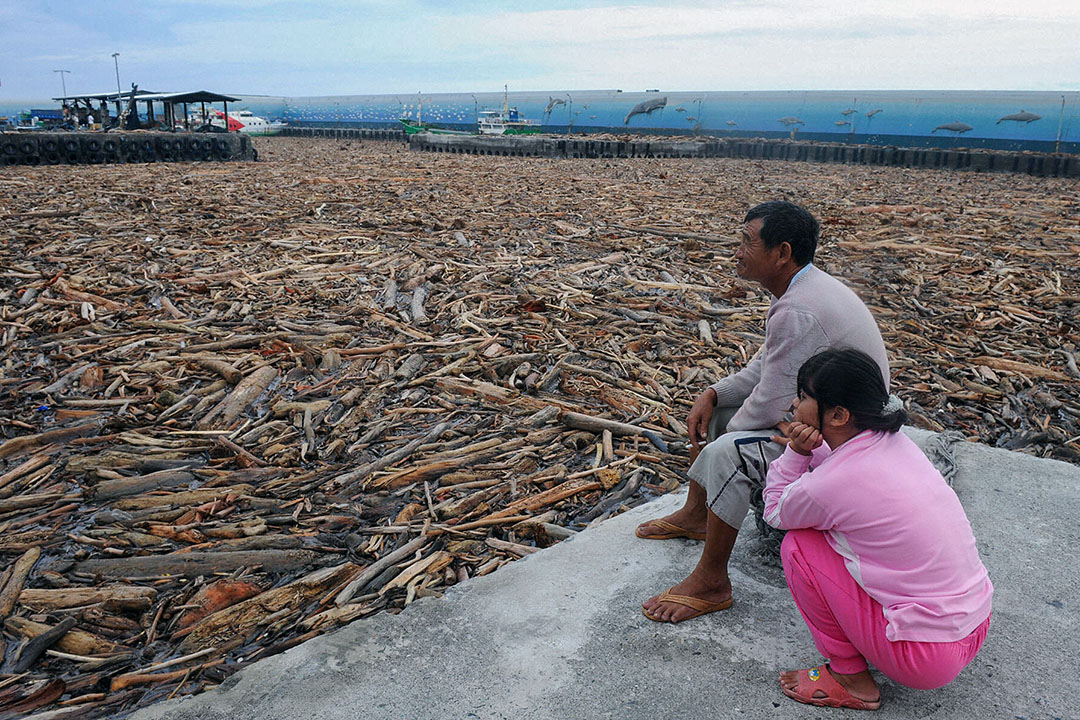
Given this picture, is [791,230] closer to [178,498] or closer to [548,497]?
[548,497]

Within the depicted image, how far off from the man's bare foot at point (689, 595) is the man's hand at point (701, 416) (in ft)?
2.40

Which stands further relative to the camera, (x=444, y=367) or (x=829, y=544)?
(x=444, y=367)

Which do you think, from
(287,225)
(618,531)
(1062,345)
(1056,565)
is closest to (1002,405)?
(1062,345)

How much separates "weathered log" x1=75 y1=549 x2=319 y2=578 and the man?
165cm

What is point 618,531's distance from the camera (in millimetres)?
3479

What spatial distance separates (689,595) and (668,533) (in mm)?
540

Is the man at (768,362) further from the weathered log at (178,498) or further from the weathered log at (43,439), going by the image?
the weathered log at (43,439)

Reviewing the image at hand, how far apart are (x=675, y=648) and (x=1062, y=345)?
590 centimetres

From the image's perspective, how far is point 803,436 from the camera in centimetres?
240

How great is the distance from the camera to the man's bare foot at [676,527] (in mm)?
3321

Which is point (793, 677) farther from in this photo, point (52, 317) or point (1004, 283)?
point (1004, 283)

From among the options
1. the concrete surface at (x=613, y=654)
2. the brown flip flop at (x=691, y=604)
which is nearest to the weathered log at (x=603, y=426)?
the concrete surface at (x=613, y=654)

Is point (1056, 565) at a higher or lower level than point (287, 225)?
lower

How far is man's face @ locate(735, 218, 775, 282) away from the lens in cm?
305
